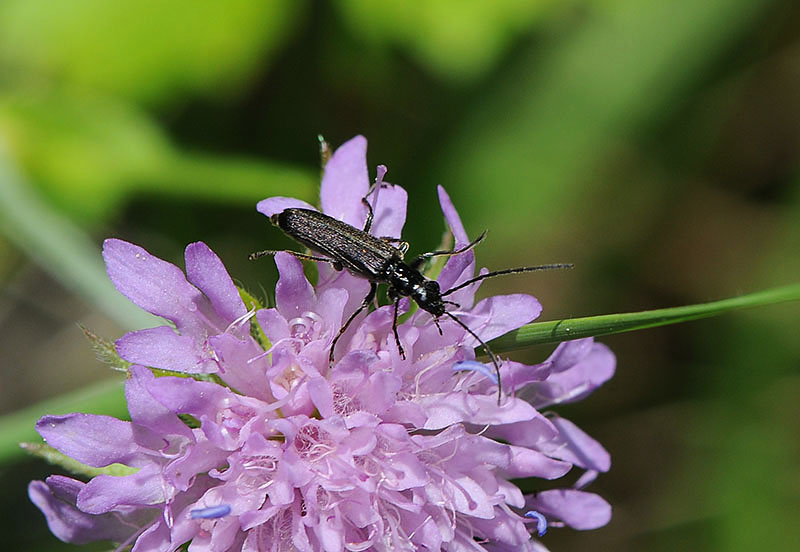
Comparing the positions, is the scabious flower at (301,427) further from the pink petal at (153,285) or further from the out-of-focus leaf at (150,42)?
the out-of-focus leaf at (150,42)

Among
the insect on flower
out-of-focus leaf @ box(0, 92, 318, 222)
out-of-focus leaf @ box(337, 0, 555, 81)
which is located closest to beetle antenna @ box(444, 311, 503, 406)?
the insect on flower

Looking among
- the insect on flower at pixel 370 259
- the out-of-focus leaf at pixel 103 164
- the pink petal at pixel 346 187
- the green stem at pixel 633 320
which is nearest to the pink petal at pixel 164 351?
the insect on flower at pixel 370 259

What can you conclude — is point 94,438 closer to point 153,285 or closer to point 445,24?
point 153,285

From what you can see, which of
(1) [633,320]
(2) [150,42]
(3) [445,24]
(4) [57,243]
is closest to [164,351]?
(1) [633,320]

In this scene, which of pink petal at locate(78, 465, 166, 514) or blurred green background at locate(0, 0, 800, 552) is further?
blurred green background at locate(0, 0, 800, 552)

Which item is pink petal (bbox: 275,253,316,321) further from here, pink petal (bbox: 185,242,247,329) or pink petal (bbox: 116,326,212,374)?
pink petal (bbox: 116,326,212,374)

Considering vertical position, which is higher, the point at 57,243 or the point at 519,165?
the point at 519,165

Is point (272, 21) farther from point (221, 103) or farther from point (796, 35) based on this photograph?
point (796, 35)
